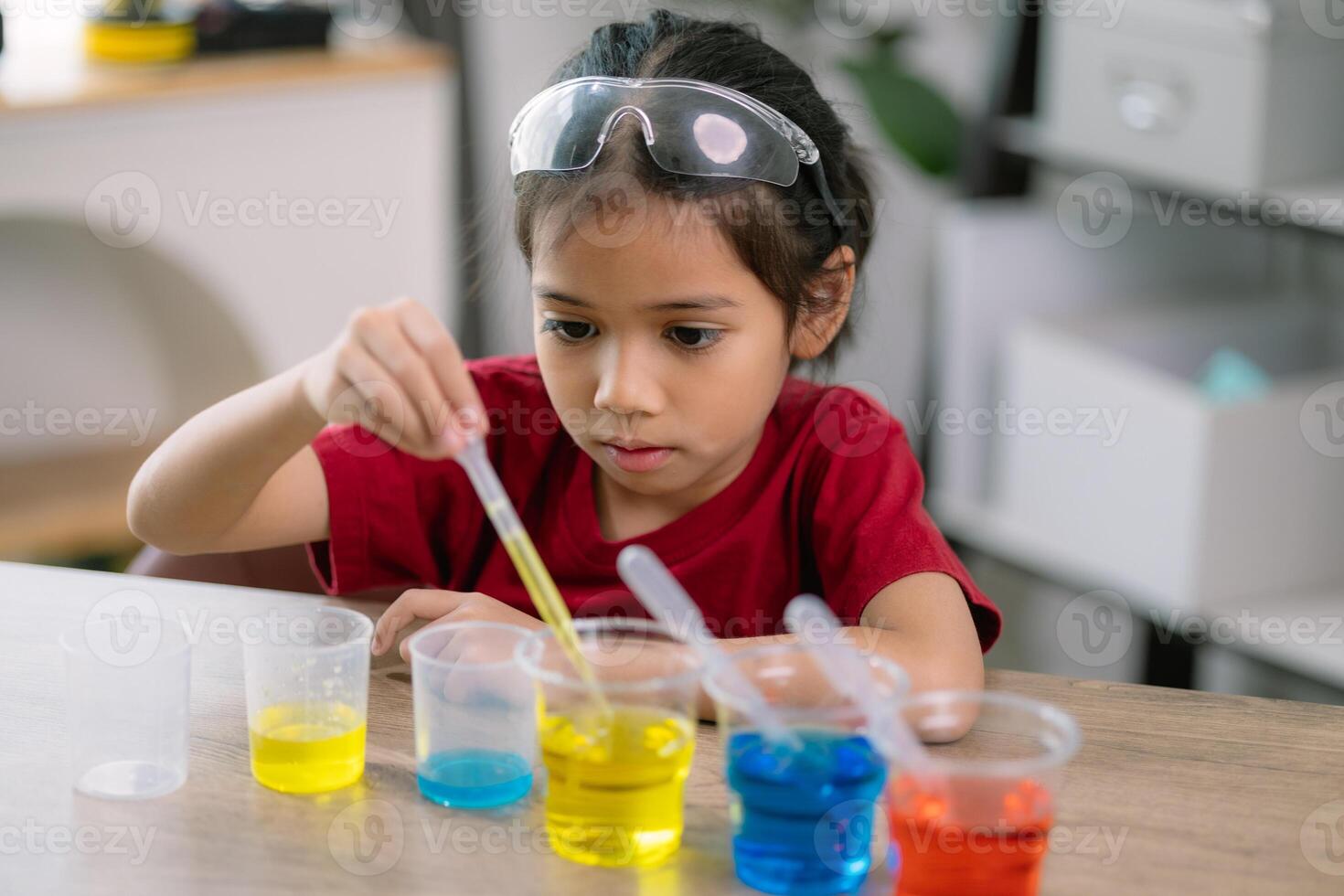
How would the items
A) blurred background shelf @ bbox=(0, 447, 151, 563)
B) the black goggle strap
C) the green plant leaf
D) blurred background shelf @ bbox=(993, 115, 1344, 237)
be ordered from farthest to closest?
blurred background shelf @ bbox=(0, 447, 151, 563) < the green plant leaf < blurred background shelf @ bbox=(993, 115, 1344, 237) < the black goggle strap

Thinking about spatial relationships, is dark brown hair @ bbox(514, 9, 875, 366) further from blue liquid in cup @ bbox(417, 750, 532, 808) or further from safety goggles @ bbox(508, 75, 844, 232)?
blue liquid in cup @ bbox(417, 750, 532, 808)

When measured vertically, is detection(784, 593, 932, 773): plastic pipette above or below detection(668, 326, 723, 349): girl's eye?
below

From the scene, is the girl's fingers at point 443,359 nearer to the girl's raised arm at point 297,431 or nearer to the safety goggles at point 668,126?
the girl's raised arm at point 297,431

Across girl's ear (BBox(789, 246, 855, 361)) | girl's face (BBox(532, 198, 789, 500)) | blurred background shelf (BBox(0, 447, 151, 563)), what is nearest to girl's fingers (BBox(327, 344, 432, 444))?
girl's face (BBox(532, 198, 789, 500))

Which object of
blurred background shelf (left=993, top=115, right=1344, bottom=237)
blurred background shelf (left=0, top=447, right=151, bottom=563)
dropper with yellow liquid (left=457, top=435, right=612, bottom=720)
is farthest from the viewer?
blurred background shelf (left=0, top=447, right=151, bottom=563)

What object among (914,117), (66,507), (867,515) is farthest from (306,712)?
(66,507)

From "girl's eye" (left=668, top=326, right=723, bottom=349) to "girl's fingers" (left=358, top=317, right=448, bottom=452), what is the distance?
0.97ft

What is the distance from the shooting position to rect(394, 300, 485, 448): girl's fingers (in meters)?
0.96

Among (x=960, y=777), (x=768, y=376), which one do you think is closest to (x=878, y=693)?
(x=960, y=777)

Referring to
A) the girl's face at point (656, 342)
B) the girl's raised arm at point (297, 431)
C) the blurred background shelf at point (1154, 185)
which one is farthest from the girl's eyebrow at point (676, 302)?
the blurred background shelf at point (1154, 185)

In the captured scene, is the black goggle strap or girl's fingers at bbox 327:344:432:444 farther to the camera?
the black goggle strap

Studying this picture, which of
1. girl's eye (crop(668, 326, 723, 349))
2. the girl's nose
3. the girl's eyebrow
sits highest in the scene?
the girl's eyebrow

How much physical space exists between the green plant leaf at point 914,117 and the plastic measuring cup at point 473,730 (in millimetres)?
2010

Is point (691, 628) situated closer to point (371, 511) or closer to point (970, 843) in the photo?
point (970, 843)
